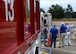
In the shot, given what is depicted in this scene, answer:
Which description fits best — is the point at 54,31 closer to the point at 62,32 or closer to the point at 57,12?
the point at 62,32

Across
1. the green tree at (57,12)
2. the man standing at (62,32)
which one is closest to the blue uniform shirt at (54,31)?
the man standing at (62,32)

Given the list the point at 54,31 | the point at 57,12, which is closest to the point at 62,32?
the point at 54,31

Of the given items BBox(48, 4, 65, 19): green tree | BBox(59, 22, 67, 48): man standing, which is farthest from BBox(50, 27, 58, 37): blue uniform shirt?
BBox(48, 4, 65, 19): green tree

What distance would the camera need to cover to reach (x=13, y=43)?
342 cm

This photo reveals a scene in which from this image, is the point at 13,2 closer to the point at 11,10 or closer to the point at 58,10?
the point at 11,10

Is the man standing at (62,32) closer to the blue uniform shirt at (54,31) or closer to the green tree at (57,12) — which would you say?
the blue uniform shirt at (54,31)

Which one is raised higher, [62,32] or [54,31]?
[54,31]

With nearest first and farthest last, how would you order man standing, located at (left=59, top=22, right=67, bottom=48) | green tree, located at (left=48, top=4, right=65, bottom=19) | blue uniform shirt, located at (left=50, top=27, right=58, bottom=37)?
blue uniform shirt, located at (left=50, top=27, right=58, bottom=37), man standing, located at (left=59, top=22, right=67, bottom=48), green tree, located at (left=48, top=4, right=65, bottom=19)

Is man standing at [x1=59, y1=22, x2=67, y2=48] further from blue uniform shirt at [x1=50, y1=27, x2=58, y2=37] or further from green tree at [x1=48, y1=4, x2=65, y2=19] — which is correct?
green tree at [x1=48, y1=4, x2=65, y2=19]

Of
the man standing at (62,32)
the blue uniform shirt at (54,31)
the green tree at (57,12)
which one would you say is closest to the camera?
the blue uniform shirt at (54,31)

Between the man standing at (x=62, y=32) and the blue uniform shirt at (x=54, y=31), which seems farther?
the man standing at (x=62, y=32)

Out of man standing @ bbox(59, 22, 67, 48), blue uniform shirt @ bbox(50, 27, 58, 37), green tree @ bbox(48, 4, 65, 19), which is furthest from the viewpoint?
green tree @ bbox(48, 4, 65, 19)

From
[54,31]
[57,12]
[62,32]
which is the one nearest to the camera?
[54,31]

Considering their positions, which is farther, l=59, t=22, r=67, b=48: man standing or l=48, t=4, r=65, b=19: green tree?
l=48, t=4, r=65, b=19: green tree
